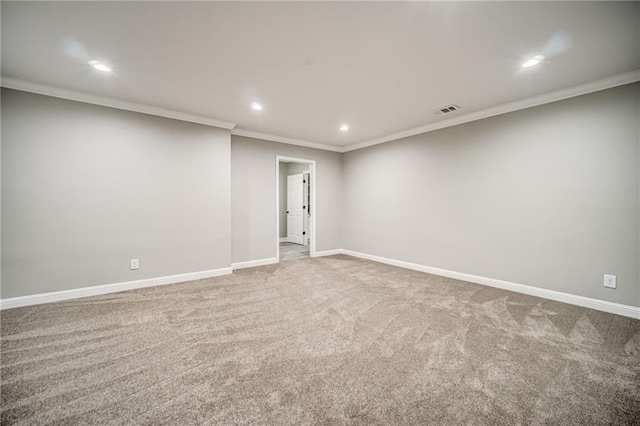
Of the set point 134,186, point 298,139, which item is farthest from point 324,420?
point 298,139

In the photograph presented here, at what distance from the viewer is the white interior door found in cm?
775

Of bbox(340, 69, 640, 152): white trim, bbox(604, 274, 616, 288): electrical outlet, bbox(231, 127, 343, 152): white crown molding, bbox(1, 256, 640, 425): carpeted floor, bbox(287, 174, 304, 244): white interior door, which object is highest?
bbox(231, 127, 343, 152): white crown molding

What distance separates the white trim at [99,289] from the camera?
301cm

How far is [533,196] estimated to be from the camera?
3.47m

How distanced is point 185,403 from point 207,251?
2.95 m

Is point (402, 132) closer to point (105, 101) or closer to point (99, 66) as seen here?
point (99, 66)

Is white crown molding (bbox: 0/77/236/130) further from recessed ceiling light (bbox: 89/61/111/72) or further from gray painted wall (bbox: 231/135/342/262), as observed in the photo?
recessed ceiling light (bbox: 89/61/111/72)

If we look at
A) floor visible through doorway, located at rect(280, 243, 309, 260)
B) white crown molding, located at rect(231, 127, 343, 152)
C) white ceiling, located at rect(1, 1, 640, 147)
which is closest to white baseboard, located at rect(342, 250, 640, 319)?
floor visible through doorway, located at rect(280, 243, 309, 260)

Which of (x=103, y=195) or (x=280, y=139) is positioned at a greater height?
(x=280, y=139)

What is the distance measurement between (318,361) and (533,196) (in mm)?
3494

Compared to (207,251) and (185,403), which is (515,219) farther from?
(207,251)

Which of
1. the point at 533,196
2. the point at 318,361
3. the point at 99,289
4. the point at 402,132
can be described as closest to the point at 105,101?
the point at 99,289

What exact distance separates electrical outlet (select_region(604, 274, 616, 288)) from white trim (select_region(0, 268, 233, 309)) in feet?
16.8

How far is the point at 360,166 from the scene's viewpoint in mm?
6008
